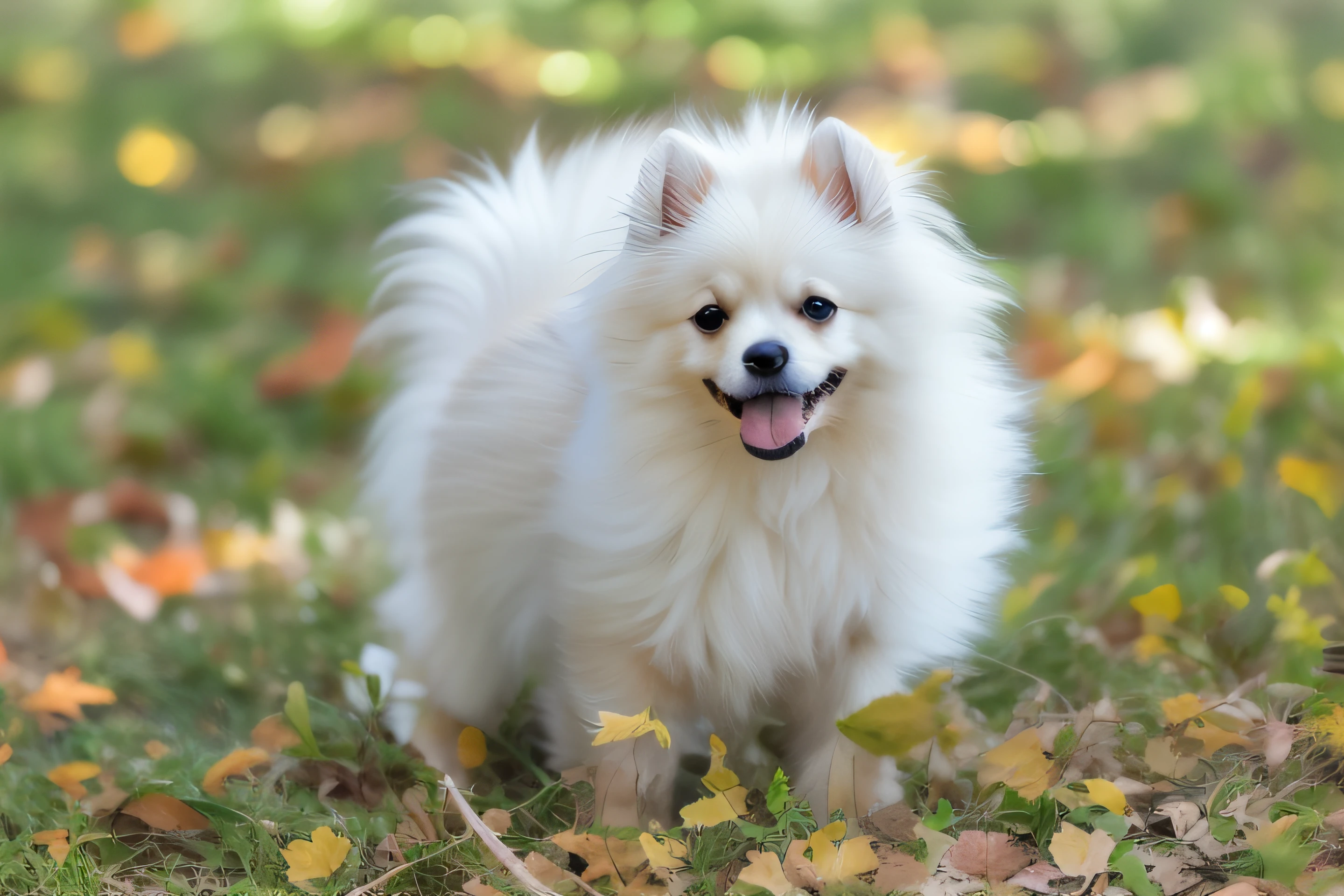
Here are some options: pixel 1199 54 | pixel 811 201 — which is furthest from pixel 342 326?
pixel 1199 54

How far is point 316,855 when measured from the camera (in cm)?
210

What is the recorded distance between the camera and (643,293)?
208 cm

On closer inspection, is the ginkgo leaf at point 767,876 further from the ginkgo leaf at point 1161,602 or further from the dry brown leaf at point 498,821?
the ginkgo leaf at point 1161,602

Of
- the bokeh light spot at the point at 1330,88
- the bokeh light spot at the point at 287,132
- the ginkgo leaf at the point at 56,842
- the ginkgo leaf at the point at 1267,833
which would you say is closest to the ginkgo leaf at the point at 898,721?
the ginkgo leaf at the point at 1267,833

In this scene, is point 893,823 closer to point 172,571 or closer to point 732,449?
point 732,449

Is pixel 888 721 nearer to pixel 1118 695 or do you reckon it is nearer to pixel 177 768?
pixel 1118 695

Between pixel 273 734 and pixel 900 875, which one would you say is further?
pixel 273 734

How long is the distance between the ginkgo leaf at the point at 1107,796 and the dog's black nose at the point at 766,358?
3.02 ft

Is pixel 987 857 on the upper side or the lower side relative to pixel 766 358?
lower

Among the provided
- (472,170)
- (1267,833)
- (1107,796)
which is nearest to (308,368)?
(472,170)

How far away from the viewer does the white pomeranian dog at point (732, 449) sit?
203 centimetres

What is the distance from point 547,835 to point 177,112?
16.4ft

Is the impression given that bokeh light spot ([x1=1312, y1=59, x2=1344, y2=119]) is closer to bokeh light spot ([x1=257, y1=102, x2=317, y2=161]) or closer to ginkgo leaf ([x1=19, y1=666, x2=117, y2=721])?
bokeh light spot ([x1=257, y1=102, x2=317, y2=161])

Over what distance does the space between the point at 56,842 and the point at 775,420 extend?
1458mm
